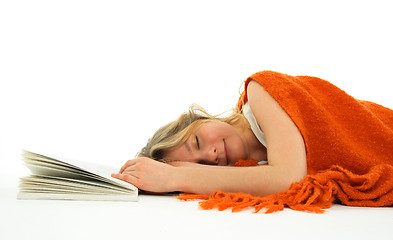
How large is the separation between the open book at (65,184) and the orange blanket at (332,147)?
0.20m

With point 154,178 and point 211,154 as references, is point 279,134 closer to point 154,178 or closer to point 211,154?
point 211,154

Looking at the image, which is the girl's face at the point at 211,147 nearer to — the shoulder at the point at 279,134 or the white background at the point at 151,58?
the shoulder at the point at 279,134

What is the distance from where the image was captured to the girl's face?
143 cm

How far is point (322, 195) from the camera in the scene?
1078 mm

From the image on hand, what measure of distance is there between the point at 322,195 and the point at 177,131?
2.10ft

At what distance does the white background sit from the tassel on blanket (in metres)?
1.29

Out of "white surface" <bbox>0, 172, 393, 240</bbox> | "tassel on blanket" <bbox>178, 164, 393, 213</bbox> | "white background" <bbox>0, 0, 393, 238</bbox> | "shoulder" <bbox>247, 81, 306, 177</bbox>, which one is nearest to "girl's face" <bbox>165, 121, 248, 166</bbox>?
"shoulder" <bbox>247, 81, 306, 177</bbox>

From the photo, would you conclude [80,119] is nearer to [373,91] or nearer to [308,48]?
[308,48]

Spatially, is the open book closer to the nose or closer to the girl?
the girl

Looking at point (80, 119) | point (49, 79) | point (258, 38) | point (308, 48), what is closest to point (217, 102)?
point (258, 38)

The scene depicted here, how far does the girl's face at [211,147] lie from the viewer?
143 centimetres

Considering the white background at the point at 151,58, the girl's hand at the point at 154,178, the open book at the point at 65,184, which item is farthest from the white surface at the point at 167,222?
the white background at the point at 151,58

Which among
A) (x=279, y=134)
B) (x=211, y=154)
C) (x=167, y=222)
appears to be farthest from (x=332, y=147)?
(x=167, y=222)

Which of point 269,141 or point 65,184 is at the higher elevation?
point 269,141
